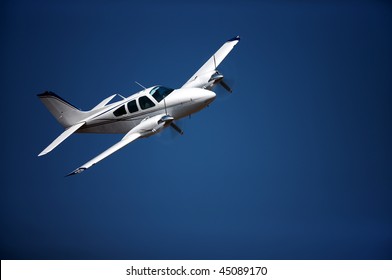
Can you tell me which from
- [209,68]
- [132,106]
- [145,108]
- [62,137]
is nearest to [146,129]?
[145,108]

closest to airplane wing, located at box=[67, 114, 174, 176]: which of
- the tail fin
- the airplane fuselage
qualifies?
the airplane fuselage

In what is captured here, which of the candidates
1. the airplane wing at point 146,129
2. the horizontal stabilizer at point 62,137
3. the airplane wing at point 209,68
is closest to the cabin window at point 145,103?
the airplane wing at point 146,129

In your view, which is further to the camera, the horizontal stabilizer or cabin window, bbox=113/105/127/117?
cabin window, bbox=113/105/127/117

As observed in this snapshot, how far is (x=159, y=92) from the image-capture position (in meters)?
29.7

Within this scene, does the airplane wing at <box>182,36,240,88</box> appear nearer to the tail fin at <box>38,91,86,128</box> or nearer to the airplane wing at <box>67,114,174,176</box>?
the airplane wing at <box>67,114,174,176</box>

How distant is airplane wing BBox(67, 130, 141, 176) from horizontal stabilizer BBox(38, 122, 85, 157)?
305cm

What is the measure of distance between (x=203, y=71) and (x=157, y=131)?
218 inches

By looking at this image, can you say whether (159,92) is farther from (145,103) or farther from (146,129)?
(146,129)

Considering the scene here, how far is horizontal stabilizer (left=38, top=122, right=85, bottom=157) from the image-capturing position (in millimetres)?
28922

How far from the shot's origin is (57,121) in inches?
1260

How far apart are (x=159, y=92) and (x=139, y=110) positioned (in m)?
1.25

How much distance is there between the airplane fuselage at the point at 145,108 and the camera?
29.1 metres
